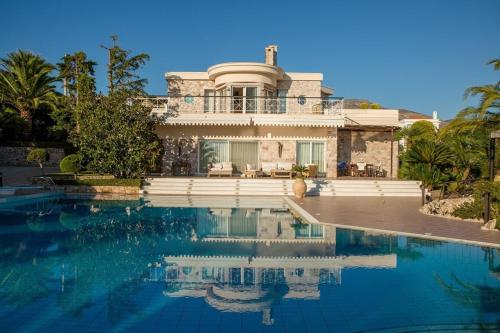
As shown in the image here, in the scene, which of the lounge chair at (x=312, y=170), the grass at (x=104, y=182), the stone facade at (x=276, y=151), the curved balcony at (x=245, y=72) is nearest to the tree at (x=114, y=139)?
the grass at (x=104, y=182)

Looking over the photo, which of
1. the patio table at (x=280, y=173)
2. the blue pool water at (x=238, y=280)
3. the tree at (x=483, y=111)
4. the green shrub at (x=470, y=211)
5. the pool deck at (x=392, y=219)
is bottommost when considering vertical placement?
the blue pool water at (x=238, y=280)

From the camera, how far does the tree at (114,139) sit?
24.2 m

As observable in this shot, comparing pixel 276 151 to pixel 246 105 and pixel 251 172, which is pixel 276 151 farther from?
pixel 246 105

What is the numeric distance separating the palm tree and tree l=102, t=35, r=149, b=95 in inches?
344

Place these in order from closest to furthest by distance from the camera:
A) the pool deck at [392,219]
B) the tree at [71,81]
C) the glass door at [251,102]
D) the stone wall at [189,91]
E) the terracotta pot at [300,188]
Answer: the pool deck at [392,219] → the terracotta pot at [300,188] → the glass door at [251,102] → the stone wall at [189,91] → the tree at [71,81]

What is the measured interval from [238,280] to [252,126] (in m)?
22.1

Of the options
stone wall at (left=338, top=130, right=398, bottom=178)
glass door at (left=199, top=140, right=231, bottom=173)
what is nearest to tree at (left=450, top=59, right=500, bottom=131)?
stone wall at (left=338, top=130, right=398, bottom=178)

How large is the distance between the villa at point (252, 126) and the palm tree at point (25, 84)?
16.0m

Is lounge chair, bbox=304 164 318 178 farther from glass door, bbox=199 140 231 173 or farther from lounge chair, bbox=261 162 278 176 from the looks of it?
glass door, bbox=199 140 231 173

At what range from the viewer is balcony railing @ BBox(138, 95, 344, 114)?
29281 millimetres

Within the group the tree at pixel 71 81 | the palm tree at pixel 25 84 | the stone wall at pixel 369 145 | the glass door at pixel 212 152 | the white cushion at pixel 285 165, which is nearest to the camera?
the white cushion at pixel 285 165

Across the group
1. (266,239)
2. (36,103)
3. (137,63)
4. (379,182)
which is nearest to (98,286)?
(266,239)

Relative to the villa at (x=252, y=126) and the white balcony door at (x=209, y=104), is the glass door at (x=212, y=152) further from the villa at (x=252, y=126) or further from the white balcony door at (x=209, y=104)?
the white balcony door at (x=209, y=104)

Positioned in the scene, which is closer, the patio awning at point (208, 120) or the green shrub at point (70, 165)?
the green shrub at point (70, 165)
